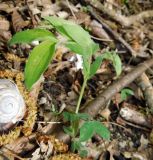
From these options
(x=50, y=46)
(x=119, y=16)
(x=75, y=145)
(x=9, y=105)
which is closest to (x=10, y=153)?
(x=9, y=105)

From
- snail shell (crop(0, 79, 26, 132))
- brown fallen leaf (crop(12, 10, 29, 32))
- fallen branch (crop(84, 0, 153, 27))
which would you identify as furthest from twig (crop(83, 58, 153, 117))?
brown fallen leaf (crop(12, 10, 29, 32))

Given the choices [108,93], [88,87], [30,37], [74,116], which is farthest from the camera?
[88,87]

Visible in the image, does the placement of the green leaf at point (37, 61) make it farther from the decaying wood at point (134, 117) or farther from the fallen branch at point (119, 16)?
the fallen branch at point (119, 16)

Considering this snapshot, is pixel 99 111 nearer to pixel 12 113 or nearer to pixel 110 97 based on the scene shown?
pixel 110 97

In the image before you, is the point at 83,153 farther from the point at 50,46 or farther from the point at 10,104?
the point at 50,46

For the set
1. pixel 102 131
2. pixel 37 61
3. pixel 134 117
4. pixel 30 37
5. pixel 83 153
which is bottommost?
pixel 134 117

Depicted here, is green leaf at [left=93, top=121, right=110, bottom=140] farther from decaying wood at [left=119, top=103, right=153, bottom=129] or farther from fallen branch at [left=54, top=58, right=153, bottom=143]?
decaying wood at [left=119, top=103, right=153, bottom=129]

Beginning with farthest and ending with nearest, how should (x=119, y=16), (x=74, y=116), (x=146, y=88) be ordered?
(x=119, y=16), (x=146, y=88), (x=74, y=116)
